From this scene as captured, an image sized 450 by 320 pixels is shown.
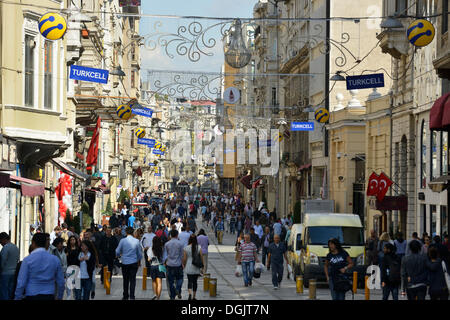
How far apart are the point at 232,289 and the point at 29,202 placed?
32.3ft

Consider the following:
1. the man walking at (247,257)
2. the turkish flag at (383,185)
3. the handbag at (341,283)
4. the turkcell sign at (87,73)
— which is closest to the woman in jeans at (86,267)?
the handbag at (341,283)

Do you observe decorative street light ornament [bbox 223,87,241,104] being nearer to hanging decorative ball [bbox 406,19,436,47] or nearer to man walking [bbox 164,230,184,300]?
hanging decorative ball [bbox 406,19,436,47]

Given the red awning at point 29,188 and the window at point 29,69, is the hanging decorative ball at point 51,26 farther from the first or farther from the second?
the window at point 29,69

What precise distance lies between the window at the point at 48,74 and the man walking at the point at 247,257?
25.6ft

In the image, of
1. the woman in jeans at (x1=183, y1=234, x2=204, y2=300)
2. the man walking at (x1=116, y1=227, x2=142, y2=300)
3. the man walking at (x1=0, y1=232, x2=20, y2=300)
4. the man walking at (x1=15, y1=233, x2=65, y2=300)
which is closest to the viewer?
the man walking at (x1=15, y1=233, x2=65, y2=300)

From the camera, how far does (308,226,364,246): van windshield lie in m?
26.1

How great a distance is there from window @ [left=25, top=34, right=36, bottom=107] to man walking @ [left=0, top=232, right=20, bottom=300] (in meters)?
10.6

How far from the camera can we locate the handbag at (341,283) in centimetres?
1748

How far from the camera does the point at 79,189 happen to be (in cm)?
4972

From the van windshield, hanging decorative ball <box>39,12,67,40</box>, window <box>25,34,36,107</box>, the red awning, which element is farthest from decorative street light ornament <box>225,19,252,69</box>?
the red awning

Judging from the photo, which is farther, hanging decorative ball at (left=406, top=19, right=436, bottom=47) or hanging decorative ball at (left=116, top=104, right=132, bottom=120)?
hanging decorative ball at (left=116, top=104, right=132, bottom=120)

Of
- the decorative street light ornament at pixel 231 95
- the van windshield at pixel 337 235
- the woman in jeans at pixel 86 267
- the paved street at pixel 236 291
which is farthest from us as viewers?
the decorative street light ornament at pixel 231 95
